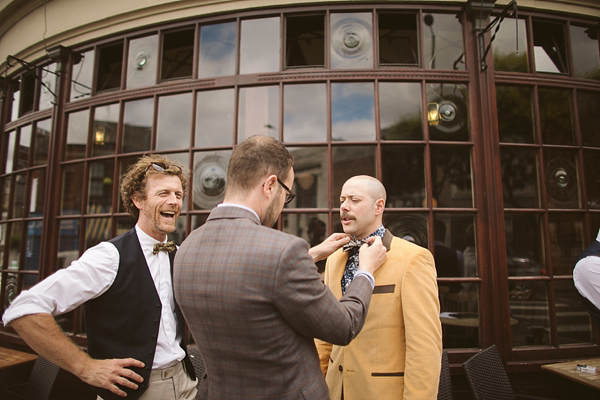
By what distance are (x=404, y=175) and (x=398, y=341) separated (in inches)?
82.6

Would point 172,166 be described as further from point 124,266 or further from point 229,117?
point 229,117

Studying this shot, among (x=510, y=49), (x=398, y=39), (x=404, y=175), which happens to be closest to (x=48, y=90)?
(x=398, y=39)

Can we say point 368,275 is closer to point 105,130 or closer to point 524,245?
point 524,245

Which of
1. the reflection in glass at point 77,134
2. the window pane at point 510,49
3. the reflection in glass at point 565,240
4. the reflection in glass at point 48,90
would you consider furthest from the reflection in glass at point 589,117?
the reflection in glass at point 48,90

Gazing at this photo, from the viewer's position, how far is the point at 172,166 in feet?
7.48

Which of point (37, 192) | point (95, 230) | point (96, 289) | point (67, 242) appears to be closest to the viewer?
point (96, 289)

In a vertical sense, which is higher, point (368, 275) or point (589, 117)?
point (589, 117)

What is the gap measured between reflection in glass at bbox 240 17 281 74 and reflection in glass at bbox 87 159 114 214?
1995mm

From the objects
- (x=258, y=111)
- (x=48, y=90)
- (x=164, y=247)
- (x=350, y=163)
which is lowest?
(x=164, y=247)

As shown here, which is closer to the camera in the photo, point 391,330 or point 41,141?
point 391,330

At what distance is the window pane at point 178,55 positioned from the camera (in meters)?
4.18

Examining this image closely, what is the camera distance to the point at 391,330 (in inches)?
76.3

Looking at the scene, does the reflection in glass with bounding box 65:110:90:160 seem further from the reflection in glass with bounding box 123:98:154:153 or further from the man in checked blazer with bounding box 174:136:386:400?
the man in checked blazer with bounding box 174:136:386:400

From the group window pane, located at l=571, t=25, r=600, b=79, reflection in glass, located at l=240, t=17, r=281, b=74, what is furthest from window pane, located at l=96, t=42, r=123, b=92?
window pane, located at l=571, t=25, r=600, b=79
